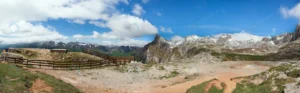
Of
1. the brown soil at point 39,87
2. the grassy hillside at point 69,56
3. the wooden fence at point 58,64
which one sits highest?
the grassy hillside at point 69,56

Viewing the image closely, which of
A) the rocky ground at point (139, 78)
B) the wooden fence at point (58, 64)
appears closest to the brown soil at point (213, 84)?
the rocky ground at point (139, 78)

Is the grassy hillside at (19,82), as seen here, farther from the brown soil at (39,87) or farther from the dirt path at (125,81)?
the dirt path at (125,81)

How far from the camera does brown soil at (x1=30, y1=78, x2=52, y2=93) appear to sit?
125 feet

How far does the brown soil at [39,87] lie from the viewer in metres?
38.2

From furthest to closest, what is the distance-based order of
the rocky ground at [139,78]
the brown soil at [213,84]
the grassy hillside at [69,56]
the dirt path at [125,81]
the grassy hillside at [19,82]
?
the grassy hillside at [69,56]
the rocky ground at [139,78]
the dirt path at [125,81]
the brown soil at [213,84]
the grassy hillside at [19,82]

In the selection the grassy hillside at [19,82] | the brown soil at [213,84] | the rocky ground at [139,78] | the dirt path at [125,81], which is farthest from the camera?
the rocky ground at [139,78]

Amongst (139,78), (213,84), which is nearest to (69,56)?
(139,78)

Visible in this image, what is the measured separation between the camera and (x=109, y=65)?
266 feet

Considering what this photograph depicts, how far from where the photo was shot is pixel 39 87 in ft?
130

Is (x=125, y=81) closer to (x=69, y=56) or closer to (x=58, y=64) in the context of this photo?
(x=58, y=64)

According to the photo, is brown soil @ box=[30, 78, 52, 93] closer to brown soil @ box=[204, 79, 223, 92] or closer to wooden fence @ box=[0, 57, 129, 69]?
brown soil @ box=[204, 79, 223, 92]

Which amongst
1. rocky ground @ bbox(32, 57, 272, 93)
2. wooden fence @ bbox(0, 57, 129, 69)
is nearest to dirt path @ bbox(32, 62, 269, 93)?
rocky ground @ bbox(32, 57, 272, 93)

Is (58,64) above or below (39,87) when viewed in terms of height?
above

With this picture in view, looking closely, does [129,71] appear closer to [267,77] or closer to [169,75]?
[169,75]
